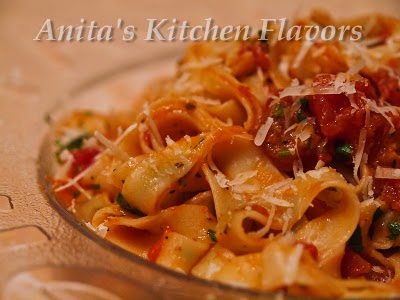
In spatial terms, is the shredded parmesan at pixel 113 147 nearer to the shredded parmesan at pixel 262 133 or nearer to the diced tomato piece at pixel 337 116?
the shredded parmesan at pixel 262 133

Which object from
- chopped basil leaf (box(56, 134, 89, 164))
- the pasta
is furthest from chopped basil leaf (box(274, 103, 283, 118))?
chopped basil leaf (box(56, 134, 89, 164))

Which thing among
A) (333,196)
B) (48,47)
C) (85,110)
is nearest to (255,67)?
(333,196)

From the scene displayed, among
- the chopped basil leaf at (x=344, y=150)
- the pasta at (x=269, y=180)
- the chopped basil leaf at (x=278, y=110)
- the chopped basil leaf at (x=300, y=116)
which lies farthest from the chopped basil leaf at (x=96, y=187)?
the chopped basil leaf at (x=344, y=150)

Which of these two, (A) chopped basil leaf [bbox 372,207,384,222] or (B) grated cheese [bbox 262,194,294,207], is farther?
(A) chopped basil leaf [bbox 372,207,384,222]

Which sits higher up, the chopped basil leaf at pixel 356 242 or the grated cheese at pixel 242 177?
the grated cheese at pixel 242 177

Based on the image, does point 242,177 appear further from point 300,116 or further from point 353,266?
point 353,266

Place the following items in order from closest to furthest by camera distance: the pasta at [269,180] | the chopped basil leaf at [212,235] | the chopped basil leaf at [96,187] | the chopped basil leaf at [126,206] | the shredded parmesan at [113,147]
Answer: the pasta at [269,180]
the chopped basil leaf at [212,235]
the chopped basil leaf at [126,206]
the shredded parmesan at [113,147]
the chopped basil leaf at [96,187]

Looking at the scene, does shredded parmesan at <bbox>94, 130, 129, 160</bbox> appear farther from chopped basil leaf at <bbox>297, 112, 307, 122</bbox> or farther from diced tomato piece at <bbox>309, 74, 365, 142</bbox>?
diced tomato piece at <bbox>309, 74, 365, 142</bbox>

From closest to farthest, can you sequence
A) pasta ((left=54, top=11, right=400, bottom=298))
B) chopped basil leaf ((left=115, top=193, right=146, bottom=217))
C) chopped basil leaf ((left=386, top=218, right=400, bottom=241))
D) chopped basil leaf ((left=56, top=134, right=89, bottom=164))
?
pasta ((left=54, top=11, right=400, bottom=298)), chopped basil leaf ((left=386, top=218, right=400, bottom=241)), chopped basil leaf ((left=115, top=193, right=146, bottom=217)), chopped basil leaf ((left=56, top=134, right=89, bottom=164))
